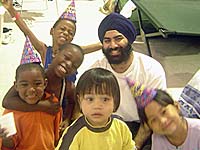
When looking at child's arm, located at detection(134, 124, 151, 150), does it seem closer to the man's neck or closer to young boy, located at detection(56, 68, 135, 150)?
the man's neck

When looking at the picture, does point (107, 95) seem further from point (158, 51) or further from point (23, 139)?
point (158, 51)

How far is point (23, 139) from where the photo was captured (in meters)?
2.07

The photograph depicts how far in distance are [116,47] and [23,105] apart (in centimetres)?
63

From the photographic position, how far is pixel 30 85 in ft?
6.61

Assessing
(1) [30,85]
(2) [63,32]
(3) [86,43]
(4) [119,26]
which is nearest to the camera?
(1) [30,85]

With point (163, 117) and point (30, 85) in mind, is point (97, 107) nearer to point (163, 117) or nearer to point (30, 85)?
point (163, 117)

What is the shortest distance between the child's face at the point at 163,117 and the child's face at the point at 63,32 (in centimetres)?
100

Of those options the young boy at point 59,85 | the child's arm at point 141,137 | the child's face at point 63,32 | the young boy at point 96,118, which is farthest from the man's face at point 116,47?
the young boy at point 96,118

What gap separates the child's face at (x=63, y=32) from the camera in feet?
8.41

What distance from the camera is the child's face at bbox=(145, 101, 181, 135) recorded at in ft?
5.55

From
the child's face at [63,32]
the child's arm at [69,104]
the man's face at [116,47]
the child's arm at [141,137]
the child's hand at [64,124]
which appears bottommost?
the child's arm at [141,137]

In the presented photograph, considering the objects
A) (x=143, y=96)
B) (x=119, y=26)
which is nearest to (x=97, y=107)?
(x=143, y=96)

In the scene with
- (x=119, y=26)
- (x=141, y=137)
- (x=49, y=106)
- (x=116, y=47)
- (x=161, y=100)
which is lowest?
(x=141, y=137)

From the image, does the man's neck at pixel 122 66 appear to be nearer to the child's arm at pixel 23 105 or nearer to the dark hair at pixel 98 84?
the child's arm at pixel 23 105
